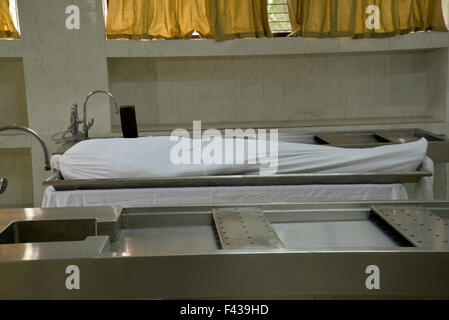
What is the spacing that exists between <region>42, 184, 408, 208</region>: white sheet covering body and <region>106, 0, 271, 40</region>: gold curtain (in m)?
2.27

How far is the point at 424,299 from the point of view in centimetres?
137

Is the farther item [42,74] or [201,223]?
[42,74]

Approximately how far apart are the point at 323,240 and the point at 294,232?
10 cm

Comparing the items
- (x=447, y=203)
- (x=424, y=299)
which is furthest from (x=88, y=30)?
(x=424, y=299)

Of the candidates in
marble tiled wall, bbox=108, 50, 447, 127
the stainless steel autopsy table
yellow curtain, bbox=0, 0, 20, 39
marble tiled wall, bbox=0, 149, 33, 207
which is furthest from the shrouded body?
the stainless steel autopsy table

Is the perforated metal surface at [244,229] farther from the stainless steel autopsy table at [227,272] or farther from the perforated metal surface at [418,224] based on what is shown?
the perforated metal surface at [418,224]

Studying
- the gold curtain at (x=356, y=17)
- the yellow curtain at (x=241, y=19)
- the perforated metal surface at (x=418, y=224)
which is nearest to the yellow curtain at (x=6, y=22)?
the yellow curtain at (x=241, y=19)

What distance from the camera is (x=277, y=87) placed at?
5.13m

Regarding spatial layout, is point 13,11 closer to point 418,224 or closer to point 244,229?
point 244,229

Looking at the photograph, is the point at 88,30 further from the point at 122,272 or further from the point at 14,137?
the point at 122,272

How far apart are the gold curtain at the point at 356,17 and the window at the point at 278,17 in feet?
0.86

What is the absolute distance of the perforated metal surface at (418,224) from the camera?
1443mm

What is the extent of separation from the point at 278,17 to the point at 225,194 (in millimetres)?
2809
